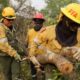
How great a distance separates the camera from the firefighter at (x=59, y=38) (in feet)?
21.5

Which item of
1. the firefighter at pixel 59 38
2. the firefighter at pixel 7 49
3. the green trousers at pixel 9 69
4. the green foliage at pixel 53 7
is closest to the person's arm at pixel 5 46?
the firefighter at pixel 7 49

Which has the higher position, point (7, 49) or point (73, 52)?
point (73, 52)

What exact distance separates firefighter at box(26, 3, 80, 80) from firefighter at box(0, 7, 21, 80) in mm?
2466

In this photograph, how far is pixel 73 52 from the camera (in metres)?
6.63

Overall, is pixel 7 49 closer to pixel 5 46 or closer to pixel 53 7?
pixel 5 46

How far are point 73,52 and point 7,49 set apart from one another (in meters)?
3.06

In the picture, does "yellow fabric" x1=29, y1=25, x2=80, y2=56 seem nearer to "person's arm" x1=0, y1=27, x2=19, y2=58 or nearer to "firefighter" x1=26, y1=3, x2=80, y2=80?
"firefighter" x1=26, y1=3, x2=80, y2=80

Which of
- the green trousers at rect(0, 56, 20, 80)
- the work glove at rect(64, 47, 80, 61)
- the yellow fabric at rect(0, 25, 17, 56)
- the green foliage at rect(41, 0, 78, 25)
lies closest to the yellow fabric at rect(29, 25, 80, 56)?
the work glove at rect(64, 47, 80, 61)

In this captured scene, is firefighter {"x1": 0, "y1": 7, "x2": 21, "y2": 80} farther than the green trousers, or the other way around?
the green trousers

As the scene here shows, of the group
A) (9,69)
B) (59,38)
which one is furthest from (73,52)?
(9,69)

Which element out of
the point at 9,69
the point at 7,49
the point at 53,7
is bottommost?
the point at 53,7

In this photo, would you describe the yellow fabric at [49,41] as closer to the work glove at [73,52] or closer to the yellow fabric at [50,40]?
the yellow fabric at [50,40]

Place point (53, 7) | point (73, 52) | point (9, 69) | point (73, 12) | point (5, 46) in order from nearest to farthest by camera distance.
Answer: point (73, 12)
point (73, 52)
point (5, 46)
point (9, 69)
point (53, 7)

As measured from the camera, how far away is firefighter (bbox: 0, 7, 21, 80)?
9414 mm
